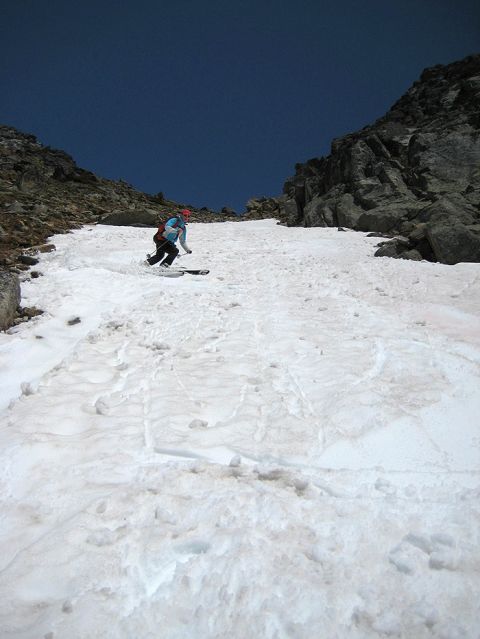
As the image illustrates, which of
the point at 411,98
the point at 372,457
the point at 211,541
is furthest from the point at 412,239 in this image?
the point at 411,98

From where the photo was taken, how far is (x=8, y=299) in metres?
7.62

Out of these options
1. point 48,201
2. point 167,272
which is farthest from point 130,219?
point 167,272

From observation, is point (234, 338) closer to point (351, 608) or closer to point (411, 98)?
point (351, 608)

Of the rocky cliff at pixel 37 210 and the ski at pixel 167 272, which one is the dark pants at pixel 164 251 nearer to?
the ski at pixel 167 272

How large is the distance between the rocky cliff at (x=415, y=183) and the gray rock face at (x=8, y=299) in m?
12.9

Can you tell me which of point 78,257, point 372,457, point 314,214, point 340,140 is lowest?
point 372,457

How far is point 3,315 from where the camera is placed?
7305mm

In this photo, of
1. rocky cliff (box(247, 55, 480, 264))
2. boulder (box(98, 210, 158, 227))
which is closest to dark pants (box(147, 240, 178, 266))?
rocky cliff (box(247, 55, 480, 264))

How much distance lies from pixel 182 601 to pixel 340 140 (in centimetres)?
4426

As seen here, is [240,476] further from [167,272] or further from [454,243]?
[454,243]

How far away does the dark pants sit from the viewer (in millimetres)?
13383

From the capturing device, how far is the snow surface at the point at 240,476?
2.27m

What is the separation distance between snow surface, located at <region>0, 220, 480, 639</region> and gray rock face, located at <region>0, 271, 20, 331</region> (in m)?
0.39

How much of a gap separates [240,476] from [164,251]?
436 inches
